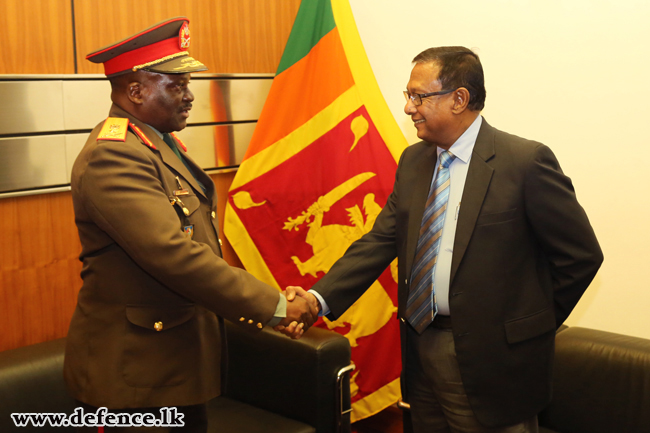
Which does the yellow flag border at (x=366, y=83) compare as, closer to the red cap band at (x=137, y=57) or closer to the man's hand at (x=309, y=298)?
the man's hand at (x=309, y=298)

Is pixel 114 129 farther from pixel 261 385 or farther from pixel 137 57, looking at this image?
pixel 261 385

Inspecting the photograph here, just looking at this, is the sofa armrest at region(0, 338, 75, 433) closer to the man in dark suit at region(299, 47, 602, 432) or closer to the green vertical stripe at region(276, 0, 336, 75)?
the man in dark suit at region(299, 47, 602, 432)

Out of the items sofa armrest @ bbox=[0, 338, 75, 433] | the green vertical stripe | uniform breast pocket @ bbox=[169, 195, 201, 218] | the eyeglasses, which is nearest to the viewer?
uniform breast pocket @ bbox=[169, 195, 201, 218]

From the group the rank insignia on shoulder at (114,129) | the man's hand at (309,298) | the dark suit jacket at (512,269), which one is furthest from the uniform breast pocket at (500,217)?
the rank insignia on shoulder at (114,129)

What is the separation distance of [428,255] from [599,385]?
112cm

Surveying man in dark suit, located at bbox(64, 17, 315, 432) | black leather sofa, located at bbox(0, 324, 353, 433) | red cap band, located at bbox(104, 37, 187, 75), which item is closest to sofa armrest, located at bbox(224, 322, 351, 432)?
black leather sofa, located at bbox(0, 324, 353, 433)

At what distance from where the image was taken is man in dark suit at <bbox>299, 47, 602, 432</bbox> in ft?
5.64

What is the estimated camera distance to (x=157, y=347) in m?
1.67

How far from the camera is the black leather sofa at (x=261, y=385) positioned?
2271mm

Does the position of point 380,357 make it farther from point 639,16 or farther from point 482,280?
point 639,16

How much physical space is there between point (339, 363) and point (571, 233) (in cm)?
117

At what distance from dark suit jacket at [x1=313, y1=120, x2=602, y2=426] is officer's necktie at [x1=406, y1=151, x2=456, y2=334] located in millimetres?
75

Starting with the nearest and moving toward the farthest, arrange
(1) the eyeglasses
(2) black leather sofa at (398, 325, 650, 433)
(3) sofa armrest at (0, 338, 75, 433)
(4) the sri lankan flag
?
(1) the eyeglasses
(3) sofa armrest at (0, 338, 75, 433)
(2) black leather sofa at (398, 325, 650, 433)
(4) the sri lankan flag

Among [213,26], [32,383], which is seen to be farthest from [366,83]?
[32,383]
